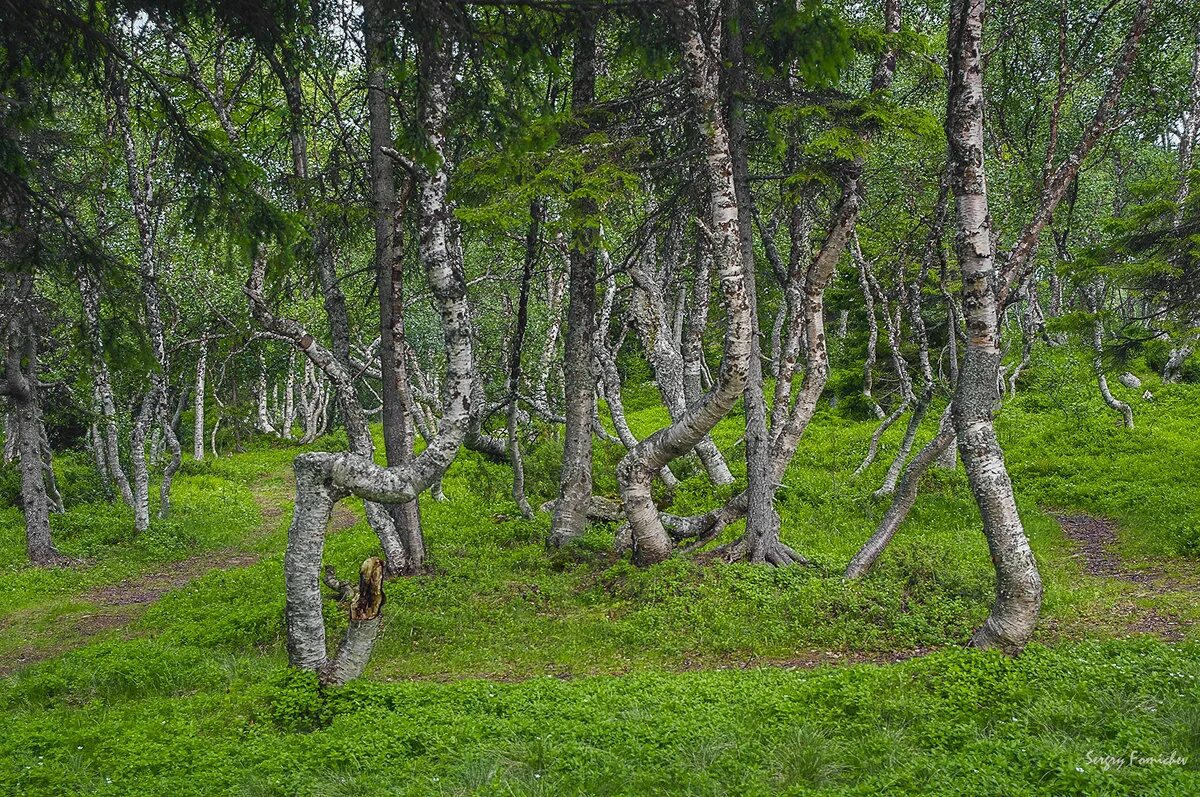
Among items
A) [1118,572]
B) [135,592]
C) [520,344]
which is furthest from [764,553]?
[135,592]

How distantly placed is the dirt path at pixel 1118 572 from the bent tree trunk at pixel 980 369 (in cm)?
231

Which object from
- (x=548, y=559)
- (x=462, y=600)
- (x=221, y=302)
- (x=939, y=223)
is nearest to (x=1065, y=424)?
(x=939, y=223)

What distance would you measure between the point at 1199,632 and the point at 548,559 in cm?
857

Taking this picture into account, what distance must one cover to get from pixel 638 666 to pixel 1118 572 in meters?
7.60

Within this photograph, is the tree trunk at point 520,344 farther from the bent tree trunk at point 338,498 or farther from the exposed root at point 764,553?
the bent tree trunk at point 338,498

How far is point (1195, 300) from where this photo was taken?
14500 mm

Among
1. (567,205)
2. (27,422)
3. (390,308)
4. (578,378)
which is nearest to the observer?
(567,205)

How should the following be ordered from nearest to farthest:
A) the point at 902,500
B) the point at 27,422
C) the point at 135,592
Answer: the point at 902,500, the point at 135,592, the point at 27,422

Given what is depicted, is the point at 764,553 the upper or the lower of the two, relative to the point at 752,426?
lower

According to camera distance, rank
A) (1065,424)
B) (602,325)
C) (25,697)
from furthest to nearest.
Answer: (1065,424) → (602,325) → (25,697)

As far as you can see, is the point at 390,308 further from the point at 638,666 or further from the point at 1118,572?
the point at 1118,572

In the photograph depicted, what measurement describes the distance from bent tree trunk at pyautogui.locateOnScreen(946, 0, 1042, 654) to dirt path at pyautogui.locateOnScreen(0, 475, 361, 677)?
37.6 feet

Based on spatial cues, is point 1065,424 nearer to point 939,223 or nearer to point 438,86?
point 939,223

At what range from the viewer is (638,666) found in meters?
9.09
